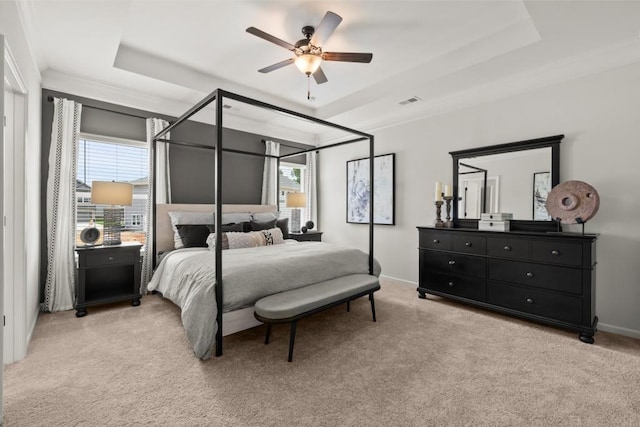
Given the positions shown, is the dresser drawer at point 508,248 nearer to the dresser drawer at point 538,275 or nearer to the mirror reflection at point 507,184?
the dresser drawer at point 538,275

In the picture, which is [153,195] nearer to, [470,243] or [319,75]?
[319,75]

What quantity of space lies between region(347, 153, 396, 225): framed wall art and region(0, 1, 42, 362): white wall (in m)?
3.97

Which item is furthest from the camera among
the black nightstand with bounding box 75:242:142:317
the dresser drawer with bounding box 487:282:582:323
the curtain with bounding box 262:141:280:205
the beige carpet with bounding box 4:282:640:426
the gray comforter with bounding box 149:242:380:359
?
the curtain with bounding box 262:141:280:205

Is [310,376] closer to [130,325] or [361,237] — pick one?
[130,325]

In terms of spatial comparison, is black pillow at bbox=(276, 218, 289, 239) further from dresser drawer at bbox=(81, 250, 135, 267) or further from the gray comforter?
dresser drawer at bbox=(81, 250, 135, 267)

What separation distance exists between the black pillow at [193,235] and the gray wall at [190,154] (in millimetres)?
717

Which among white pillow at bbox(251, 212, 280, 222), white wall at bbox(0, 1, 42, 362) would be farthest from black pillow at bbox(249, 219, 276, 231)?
white wall at bbox(0, 1, 42, 362)

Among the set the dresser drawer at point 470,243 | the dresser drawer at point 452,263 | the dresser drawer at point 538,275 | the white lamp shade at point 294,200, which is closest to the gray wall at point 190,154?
the white lamp shade at point 294,200

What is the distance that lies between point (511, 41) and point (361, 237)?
3404 mm

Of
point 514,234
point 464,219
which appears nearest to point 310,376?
point 514,234

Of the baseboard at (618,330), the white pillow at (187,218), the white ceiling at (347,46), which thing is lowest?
the baseboard at (618,330)

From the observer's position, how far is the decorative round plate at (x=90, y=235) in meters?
3.25

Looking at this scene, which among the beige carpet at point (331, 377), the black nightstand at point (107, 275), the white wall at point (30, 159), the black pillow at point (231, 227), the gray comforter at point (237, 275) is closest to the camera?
the beige carpet at point (331, 377)

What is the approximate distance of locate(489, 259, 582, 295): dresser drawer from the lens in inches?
107
